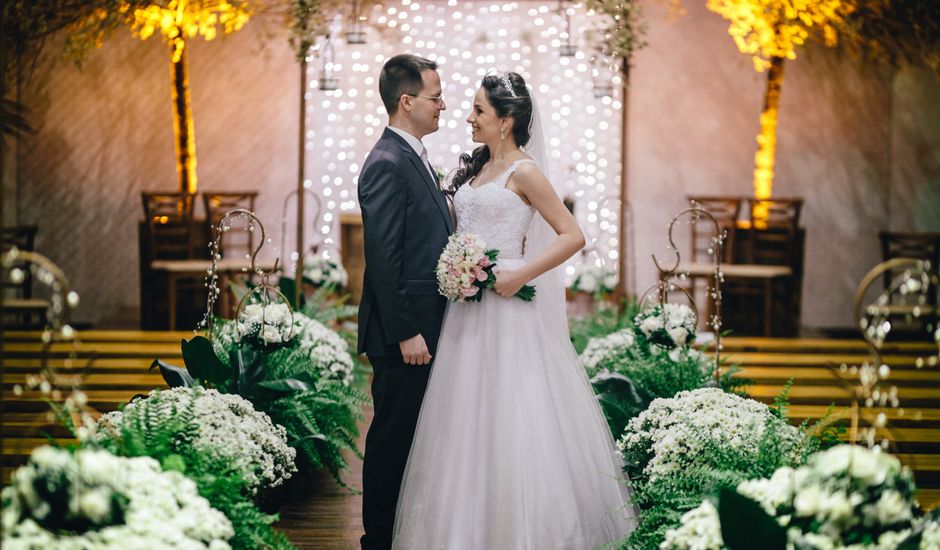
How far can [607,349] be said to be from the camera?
5531mm

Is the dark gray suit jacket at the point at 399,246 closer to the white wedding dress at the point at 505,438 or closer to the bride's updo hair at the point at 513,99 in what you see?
the white wedding dress at the point at 505,438

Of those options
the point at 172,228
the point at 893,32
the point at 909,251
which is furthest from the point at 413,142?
the point at 909,251

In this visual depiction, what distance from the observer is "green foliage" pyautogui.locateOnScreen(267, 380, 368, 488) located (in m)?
4.34

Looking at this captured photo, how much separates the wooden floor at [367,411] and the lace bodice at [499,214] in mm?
1225

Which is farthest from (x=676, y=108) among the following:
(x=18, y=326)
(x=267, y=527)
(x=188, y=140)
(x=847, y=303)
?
(x=267, y=527)

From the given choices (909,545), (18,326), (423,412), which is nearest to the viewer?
(909,545)

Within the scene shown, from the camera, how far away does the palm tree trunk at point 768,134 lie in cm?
975

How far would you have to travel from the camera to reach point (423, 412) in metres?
3.74

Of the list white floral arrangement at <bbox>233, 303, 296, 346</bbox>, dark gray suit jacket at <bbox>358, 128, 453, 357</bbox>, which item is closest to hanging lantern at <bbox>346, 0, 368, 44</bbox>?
white floral arrangement at <bbox>233, 303, 296, 346</bbox>

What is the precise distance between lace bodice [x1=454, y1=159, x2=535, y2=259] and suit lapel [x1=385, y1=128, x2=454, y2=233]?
0.24 ft

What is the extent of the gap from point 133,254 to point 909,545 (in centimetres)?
986

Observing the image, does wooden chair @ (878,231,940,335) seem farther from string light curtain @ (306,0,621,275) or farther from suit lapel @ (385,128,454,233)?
suit lapel @ (385,128,454,233)

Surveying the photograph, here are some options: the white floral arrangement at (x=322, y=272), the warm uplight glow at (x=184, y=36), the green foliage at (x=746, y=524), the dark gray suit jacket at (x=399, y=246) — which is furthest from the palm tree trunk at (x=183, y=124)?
the green foliage at (x=746, y=524)

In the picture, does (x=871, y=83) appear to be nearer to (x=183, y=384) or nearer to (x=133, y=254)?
(x=133, y=254)
